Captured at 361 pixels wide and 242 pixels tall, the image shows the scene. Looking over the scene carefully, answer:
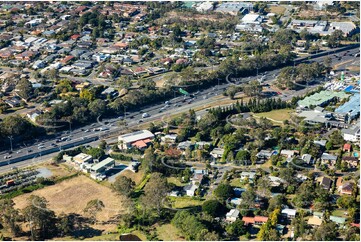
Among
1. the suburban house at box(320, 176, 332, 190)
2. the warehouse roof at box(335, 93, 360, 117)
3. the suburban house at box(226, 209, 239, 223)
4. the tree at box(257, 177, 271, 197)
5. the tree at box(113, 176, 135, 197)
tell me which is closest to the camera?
the suburban house at box(226, 209, 239, 223)

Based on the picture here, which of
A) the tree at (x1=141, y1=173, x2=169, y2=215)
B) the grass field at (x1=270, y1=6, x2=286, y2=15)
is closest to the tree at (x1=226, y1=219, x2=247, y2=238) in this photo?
the tree at (x1=141, y1=173, x2=169, y2=215)

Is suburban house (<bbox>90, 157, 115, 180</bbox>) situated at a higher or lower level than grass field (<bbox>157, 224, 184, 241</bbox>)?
higher

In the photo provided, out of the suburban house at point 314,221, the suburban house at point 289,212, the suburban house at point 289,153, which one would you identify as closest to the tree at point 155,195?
the suburban house at point 289,212

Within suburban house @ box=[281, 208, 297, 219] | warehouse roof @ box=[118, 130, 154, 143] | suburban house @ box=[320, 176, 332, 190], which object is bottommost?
suburban house @ box=[281, 208, 297, 219]

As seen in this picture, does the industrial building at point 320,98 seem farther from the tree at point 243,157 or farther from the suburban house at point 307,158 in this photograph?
the tree at point 243,157

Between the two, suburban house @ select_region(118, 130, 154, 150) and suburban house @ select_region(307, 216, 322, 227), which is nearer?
suburban house @ select_region(307, 216, 322, 227)

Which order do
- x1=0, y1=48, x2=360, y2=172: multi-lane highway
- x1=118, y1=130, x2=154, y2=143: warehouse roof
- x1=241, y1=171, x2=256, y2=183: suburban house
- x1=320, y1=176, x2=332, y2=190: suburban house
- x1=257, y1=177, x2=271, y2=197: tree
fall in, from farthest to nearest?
x1=118, y1=130, x2=154, y2=143: warehouse roof < x1=0, y1=48, x2=360, y2=172: multi-lane highway < x1=241, y1=171, x2=256, y2=183: suburban house < x1=320, y1=176, x2=332, y2=190: suburban house < x1=257, y1=177, x2=271, y2=197: tree

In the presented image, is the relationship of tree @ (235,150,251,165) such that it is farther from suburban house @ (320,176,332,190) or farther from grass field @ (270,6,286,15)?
grass field @ (270,6,286,15)
